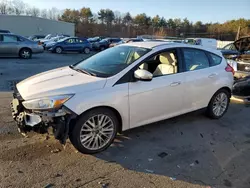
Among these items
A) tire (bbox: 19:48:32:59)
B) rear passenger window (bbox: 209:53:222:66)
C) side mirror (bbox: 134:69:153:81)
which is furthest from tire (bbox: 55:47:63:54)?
side mirror (bbox: 134:69:153:81)

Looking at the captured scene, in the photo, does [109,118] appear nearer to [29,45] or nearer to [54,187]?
[54,187]

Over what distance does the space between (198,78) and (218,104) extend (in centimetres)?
99

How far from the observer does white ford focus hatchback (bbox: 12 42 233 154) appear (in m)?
3.37

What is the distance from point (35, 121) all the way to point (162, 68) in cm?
233

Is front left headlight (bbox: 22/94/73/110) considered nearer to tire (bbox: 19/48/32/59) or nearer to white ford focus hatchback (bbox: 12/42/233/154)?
white ford focus hatchback (bbox: 12/42/233/154)

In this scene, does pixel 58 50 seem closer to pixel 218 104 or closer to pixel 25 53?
pixel 25 53

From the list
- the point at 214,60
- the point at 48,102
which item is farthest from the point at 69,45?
the point at 48,102

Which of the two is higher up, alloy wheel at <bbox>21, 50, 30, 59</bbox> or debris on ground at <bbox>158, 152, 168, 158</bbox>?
alloy wheel at <bbox>21, 50, 30, 59</bbox>

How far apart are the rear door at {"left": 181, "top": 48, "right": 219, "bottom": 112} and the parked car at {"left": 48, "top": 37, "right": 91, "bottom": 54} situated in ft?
63.3

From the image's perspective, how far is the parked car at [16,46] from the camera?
1455 centimetres

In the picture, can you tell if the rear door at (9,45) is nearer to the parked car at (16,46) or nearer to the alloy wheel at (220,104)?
the parked car at (16,46)

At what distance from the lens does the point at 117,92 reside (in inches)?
145

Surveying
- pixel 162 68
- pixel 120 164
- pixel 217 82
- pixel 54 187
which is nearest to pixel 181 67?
pixel 162 68

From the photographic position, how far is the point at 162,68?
452cm
